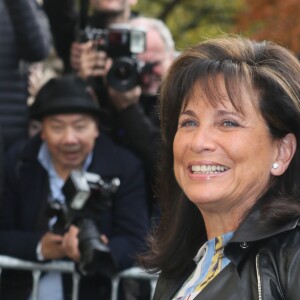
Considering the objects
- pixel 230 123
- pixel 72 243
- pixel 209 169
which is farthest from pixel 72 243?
pixel 230 123

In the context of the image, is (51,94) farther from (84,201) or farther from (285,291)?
(285,291)

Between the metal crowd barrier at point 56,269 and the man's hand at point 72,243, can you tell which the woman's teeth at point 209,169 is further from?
the metal crowd barrier at point 56,269

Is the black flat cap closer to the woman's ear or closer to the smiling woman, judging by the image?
the smiling woman

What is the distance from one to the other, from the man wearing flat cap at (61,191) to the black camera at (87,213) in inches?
1.0

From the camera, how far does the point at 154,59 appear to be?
17.5ft

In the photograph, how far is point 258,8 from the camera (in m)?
13.2

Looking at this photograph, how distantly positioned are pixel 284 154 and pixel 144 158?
2.15m

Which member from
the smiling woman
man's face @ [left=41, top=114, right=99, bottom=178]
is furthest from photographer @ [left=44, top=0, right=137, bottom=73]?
the smiling woman

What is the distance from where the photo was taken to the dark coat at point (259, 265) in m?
2.43

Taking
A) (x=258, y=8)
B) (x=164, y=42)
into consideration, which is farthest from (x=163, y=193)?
(x=258, y=8)

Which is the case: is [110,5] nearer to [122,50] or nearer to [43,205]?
[122,50]

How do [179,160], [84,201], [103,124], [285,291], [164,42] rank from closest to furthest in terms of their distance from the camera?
[285,291] → [179,160] → [84,201] → [103,124] → [164,42]

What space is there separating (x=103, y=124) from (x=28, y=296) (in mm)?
1146

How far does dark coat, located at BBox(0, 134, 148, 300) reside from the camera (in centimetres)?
445
